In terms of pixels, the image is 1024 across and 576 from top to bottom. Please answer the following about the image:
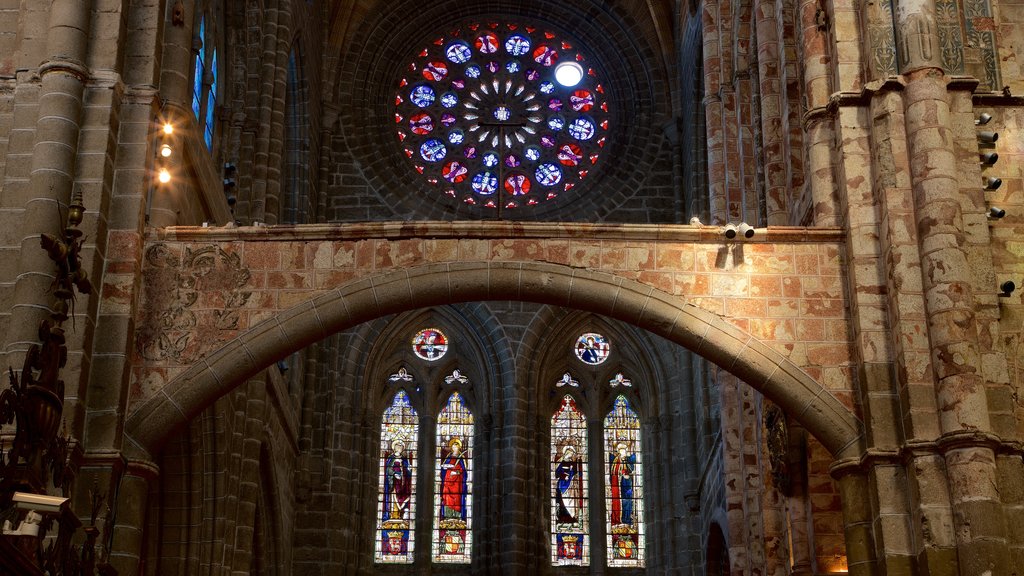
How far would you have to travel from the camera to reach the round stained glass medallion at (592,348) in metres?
25.4

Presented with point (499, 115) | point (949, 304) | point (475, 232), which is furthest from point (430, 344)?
point (949, 304)

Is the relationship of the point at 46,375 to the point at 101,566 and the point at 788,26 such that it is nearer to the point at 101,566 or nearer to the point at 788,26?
the point at 101,566

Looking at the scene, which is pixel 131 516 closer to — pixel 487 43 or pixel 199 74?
pixel 199 74

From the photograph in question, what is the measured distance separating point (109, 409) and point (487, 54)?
1563cm

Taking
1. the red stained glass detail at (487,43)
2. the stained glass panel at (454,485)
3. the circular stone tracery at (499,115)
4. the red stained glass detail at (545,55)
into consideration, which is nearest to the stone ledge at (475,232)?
the stained glass panel at (454,485)

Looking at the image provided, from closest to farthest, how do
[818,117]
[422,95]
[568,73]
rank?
1. [818,117]
2. [422,95]
3. [568,73]

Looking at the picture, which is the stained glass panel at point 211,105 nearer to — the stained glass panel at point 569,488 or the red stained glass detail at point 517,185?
the red stained glass detail at point 517,185

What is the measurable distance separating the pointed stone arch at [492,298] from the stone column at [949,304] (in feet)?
3.40

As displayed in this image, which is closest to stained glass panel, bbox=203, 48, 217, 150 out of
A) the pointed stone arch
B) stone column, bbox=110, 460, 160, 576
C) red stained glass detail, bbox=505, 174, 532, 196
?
the pointed stone arch

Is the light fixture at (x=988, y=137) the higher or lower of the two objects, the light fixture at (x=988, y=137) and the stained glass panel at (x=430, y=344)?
the lower

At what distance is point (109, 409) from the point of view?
13305 millimetres

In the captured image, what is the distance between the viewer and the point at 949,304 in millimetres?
13250

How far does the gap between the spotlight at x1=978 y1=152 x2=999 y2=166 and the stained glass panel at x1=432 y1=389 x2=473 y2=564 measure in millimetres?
11927

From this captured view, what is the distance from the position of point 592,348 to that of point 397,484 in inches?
Result: 154
